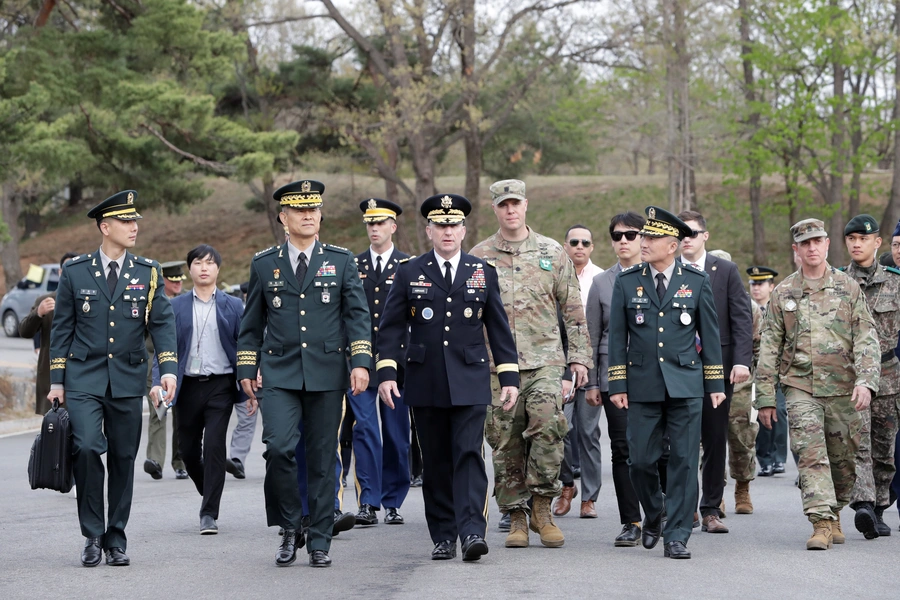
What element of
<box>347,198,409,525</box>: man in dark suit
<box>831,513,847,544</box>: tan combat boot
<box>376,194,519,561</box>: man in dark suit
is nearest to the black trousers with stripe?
<box>376,194,519,561</box>: man in dark suit

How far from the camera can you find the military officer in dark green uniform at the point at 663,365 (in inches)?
335

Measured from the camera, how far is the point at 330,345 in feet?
26.5

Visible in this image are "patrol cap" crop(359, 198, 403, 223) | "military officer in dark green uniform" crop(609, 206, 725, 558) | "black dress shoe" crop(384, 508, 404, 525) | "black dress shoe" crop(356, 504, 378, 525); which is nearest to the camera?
"military officer in dark green uniform" crop(609, 206, 725, 558)

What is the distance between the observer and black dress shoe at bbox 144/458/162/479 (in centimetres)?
1307

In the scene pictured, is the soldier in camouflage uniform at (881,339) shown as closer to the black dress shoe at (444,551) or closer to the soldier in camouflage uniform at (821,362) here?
the soldier in camouflage uniform at (821,362)

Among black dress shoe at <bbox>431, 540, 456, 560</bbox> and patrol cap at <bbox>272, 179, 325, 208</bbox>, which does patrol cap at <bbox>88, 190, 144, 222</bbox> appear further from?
black dress shoe at <bbox>431, 540, 456, 560</bbox>

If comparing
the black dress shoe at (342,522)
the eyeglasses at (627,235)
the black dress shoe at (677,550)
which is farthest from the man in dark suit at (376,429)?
the black dress shoe at (677,550)

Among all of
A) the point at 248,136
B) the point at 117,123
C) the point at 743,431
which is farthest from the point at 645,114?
the point at 743,431

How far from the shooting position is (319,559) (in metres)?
7.97

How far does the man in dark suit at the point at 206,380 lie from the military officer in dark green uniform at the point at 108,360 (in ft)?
3.63

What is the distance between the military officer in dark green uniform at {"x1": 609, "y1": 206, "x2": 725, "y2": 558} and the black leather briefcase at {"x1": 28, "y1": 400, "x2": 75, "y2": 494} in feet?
11.7

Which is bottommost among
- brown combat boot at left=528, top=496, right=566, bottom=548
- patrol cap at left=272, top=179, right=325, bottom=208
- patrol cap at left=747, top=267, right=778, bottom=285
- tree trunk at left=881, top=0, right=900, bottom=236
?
brown combat boot at left=528, top=496, right=566, bottom=548

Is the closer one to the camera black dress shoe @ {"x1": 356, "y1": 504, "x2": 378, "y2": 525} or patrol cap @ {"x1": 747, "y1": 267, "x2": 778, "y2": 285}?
black dress shoe @ {"x1": 356, "y1": 504, "x2": 378, "y2": 525}

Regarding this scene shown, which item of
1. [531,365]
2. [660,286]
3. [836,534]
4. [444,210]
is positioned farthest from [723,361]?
[444,210]
